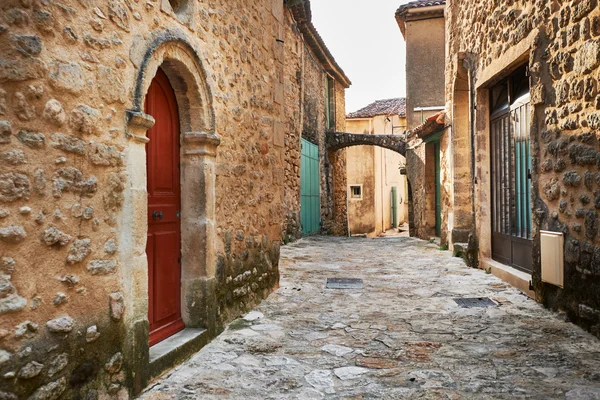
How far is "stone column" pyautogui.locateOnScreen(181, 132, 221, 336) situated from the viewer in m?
3.63

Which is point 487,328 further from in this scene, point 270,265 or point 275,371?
point 270,265

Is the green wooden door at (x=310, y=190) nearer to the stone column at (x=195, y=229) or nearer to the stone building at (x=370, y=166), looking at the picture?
the stone building at (x=370, y=166)

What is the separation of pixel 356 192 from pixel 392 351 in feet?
64.4

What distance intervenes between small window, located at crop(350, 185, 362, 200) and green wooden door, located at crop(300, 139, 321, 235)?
27.5 ft

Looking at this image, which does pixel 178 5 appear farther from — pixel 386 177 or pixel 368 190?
pixel 386 177

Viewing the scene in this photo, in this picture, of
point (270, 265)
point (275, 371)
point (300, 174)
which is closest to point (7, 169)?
point (275, 371)

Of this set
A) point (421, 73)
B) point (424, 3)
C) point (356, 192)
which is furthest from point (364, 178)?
point (424, 3)

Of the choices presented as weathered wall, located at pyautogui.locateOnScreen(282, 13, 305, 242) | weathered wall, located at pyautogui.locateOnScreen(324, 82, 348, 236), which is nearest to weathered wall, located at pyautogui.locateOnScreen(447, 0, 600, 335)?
weathered wall, located at pyautogui.locateOnScreen(282, 13, 305, 242)

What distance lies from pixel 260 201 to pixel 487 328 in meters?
2.45

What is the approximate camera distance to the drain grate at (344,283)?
5.82 metres

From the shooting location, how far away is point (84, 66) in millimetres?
2342

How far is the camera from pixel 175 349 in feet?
10.4

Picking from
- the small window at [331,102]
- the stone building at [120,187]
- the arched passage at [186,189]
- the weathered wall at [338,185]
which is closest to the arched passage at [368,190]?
the weathered wall at [338,185]

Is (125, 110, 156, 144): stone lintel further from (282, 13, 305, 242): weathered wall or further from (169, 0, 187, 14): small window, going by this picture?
(282, 13, 305, 242): weathered wall
